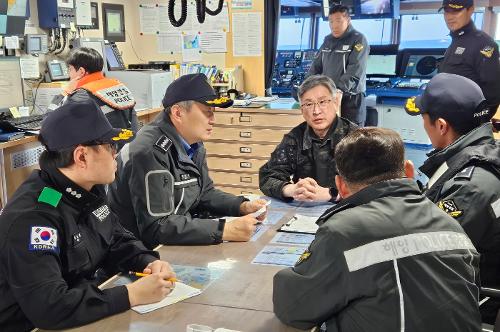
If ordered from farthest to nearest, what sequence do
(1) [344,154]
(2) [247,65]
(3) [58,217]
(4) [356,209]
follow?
(2) [247,65] → (3) [58,217] → (1) [344,154] → (4) [356,209]

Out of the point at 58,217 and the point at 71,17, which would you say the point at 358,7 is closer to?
the point at 71,17

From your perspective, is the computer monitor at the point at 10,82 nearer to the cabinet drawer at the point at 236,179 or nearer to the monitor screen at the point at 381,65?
the cabinet drawer at the point at 236,179

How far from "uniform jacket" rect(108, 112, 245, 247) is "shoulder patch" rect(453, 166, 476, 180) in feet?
2.94

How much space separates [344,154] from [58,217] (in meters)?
0.86

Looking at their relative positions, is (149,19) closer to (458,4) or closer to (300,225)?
(458,4)

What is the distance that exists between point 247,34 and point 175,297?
4.45 meters

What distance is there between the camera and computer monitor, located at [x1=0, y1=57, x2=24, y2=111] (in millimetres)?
4367

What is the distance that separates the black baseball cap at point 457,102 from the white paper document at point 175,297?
3.91 feet

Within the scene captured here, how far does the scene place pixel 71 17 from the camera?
16.3 ft

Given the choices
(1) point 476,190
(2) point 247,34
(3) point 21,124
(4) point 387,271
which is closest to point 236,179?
(2) point 247,34

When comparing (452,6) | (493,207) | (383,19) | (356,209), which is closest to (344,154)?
(356,209)

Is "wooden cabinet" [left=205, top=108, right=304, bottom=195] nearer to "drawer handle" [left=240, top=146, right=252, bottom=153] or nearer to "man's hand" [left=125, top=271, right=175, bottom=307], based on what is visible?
"drawer handle" [left=240, top=146, right=252, bottom=153]

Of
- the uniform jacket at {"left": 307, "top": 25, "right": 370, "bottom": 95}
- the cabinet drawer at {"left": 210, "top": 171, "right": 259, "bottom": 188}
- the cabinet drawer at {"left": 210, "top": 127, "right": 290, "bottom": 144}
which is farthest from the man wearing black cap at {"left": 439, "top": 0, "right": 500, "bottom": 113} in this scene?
the cabinet drawer at {"left": 210, "top": 171, "right": 259, "bottom": 188}

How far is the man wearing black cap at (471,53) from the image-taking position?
438 cm
